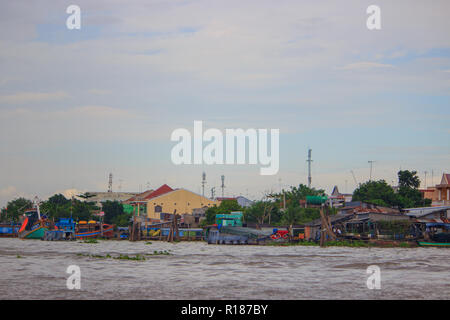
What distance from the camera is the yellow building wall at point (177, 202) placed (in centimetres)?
6788

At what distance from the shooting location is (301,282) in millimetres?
19172

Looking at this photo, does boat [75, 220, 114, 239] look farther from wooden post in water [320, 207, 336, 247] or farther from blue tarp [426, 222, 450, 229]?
blue tarp [426, 222, 450, 229]

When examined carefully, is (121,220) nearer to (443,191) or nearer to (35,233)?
(35,233)

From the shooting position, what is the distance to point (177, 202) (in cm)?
6862

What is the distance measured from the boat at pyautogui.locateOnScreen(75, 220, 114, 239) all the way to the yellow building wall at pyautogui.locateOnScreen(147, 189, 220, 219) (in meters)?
6.04

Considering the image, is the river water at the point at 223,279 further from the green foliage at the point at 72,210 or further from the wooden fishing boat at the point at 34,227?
the green foliage at the point at 72,210

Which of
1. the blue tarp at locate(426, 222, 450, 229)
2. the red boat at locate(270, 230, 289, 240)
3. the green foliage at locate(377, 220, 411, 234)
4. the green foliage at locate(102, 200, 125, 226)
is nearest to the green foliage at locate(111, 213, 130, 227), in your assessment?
the green foliage at locate(102, 200, 125, 226)

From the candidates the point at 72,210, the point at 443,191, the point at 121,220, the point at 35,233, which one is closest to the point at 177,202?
the point at 121,220

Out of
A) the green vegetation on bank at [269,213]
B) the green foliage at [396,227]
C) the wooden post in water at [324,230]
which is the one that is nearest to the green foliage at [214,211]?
the green vegetation on bank at [269,213]

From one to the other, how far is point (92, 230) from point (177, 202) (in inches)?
428

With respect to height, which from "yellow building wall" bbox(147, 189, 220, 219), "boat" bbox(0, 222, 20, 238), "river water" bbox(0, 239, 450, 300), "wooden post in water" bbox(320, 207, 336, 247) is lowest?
"boat" bbox(0, 222, 20, 238)

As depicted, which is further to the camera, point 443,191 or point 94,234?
point 94,234

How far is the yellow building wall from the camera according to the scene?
67.9m
